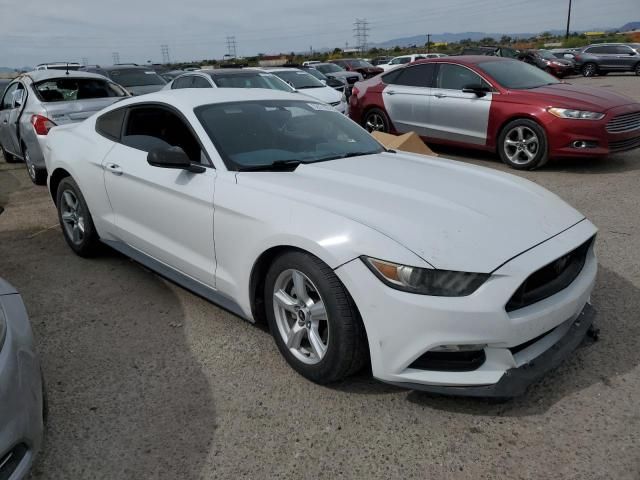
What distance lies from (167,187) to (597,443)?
278 centimetres

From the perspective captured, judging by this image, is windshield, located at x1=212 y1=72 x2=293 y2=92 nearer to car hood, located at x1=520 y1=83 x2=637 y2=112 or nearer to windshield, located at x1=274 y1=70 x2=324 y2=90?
windshield, located at x1=274 y1=70 x2=324 y2=90

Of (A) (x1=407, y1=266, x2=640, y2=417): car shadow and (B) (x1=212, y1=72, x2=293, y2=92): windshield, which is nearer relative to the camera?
(A) (x1=407, y1=266, x2=640, y2=417): car shadow

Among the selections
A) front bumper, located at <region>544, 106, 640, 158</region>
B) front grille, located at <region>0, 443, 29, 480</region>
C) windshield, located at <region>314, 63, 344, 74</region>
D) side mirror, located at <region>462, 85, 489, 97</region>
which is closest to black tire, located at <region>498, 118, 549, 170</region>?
front bumper, located at <region>544, 106, 640, 158</region>

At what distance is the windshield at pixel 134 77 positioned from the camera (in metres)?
12.7

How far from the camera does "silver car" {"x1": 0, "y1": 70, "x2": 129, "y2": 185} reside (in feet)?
23.6

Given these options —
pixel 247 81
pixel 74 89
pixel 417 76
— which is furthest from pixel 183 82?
pixel 417 76

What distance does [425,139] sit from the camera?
9109mm

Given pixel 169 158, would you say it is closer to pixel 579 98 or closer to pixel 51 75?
pixel 51 75

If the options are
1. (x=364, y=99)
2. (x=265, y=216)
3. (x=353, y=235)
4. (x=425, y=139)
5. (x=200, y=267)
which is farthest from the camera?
(x=364, y=99)

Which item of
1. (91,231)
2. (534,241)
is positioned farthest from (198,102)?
(534,241)

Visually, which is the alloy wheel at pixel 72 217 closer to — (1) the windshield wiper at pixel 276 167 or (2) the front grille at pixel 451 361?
(1) the windshield wiper at pixel 276 167

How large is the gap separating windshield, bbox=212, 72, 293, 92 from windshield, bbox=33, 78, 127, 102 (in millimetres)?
2367

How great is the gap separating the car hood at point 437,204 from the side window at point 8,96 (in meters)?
6.83

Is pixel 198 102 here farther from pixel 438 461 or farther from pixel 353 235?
pixel 438 461
